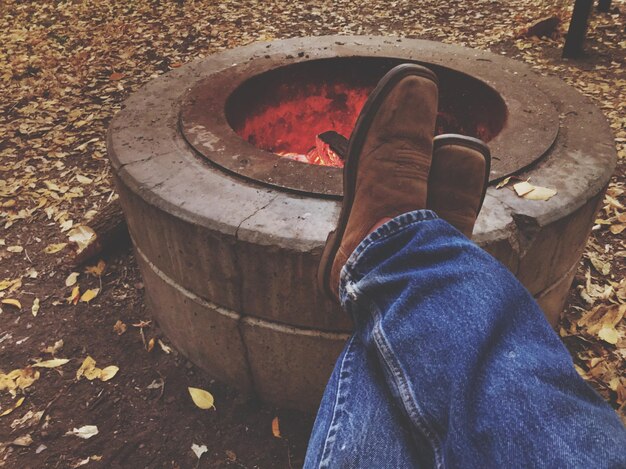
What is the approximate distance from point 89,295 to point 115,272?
0.21 metres

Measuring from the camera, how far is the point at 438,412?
3.46 ft

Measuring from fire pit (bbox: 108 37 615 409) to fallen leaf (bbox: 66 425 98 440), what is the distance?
19.8 inches

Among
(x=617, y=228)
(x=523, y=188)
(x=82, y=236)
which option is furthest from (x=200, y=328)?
(x=617, y=228)

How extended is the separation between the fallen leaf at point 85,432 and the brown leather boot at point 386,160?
133 cm

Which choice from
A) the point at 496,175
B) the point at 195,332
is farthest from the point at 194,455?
the point at 496,175

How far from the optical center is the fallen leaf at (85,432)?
2.18 meters

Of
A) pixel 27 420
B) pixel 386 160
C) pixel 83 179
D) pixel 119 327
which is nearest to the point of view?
pixel 386 160

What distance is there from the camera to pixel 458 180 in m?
1.62

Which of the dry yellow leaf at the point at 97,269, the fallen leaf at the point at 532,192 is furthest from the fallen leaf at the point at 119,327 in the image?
the fallen leaf at the point at 532,192

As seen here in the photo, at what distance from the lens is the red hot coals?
9.57 feet

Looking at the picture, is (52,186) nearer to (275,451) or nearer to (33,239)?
(33,239)

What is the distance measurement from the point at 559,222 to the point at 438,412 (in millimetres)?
1103

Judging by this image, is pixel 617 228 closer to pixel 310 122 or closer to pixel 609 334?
pixel 609 334

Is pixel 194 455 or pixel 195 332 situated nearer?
pixel 194 455
